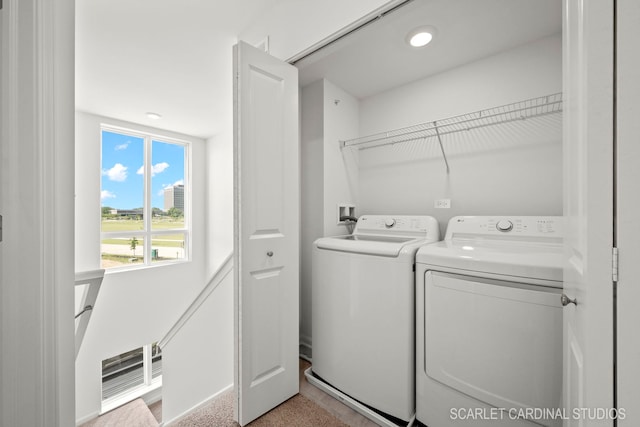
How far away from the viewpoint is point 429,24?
150cm

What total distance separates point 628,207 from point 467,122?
5.17 feet

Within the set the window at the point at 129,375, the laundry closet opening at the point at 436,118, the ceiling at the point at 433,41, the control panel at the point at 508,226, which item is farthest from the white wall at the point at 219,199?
the control panel at the point at 508,226

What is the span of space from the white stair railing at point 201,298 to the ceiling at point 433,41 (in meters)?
1.74

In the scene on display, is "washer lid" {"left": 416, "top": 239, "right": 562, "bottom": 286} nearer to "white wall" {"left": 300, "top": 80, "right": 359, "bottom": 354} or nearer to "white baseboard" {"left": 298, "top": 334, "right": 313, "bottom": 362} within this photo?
"white wall" {"left": 300, "top": 80, "right": 359, "bottom": 354}

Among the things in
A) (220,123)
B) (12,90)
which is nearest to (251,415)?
(12,90)

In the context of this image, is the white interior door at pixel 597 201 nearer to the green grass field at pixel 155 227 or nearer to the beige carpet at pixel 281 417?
the beige carpet at pixel 281 417

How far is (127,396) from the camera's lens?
3539 millimetres

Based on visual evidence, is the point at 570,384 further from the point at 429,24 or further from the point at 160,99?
the point at 160,99

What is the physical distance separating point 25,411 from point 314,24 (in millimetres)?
1943

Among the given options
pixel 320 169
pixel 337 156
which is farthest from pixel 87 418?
pixel 337 156

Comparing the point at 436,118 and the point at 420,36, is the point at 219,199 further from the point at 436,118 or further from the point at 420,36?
the point at 420,36

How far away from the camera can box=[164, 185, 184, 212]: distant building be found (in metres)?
4.18

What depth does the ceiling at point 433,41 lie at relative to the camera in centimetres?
136

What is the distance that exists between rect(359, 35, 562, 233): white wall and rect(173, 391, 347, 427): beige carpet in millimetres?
1511
